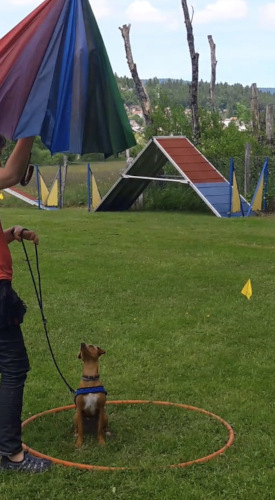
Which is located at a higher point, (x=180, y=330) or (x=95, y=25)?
(x=95, y=25)

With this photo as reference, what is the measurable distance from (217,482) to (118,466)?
0.56 meters

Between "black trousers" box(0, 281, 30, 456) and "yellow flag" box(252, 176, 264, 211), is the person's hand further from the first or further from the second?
"yellow flag" box(252, 176, 264, 211)

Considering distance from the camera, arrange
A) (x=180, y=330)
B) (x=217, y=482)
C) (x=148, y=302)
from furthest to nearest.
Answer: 1. (x=148, y=302)
2. (x=180, y=330)
3. (x=217, y=482)

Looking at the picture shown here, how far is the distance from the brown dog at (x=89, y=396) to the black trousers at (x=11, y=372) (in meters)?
0.39

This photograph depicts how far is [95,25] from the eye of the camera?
3.90 meters

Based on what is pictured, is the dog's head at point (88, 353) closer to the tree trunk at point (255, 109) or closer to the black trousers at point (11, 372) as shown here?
the black trousers at point (11, 372)

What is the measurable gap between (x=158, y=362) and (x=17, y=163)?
107 inches

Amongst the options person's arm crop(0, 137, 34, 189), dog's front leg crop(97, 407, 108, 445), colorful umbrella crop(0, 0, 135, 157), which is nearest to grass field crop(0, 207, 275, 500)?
dog's front leg crop(97, 407, 108, 445)

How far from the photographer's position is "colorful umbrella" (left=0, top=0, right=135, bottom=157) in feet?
11.8

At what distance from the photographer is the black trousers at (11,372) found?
3.79 meters

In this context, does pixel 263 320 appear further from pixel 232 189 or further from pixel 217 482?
pixel 232 189

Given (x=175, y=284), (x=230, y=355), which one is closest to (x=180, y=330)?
(x=230, y=355)

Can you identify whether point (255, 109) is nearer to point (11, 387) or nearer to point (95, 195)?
point (95, 195)

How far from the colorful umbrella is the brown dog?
47.4 inches
